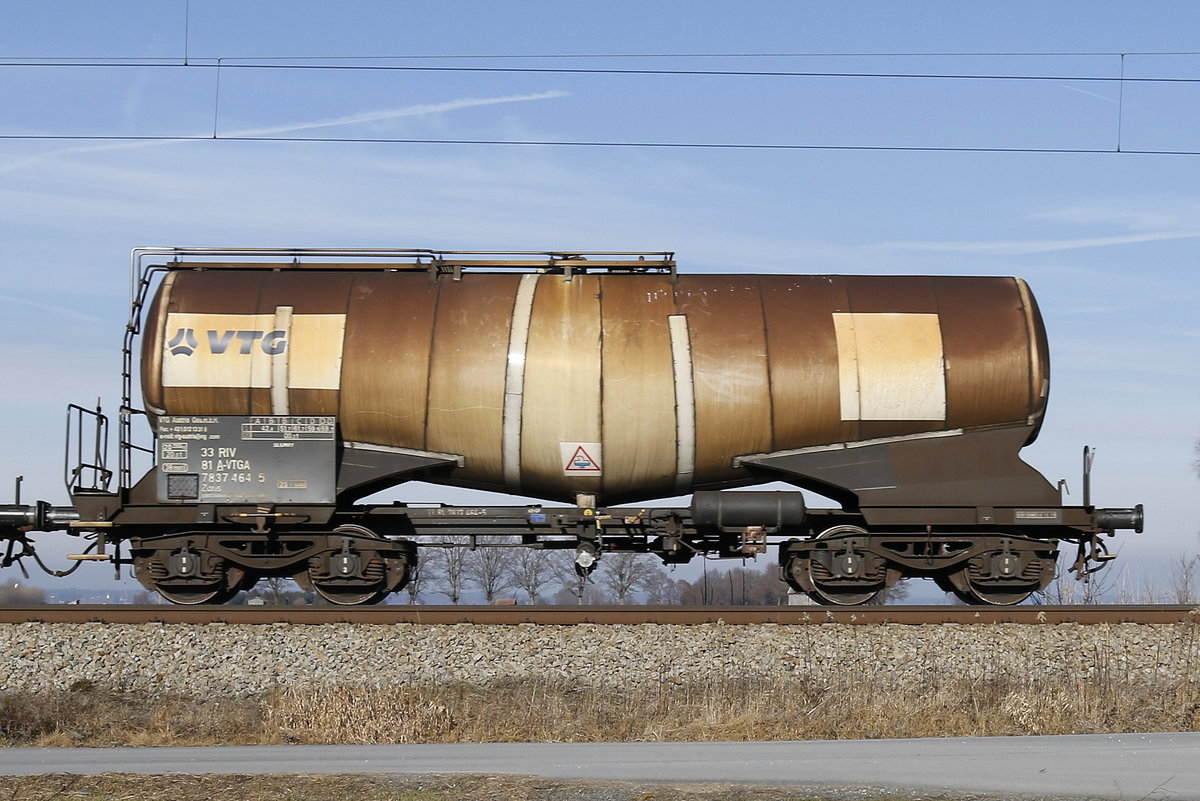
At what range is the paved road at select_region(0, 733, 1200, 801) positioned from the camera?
7730mm

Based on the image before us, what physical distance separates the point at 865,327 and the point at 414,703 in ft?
26.7

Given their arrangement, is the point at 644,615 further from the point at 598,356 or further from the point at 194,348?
the point at 194,348

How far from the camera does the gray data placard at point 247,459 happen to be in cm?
1471

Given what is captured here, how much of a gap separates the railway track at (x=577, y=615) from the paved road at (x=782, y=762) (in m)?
4.43

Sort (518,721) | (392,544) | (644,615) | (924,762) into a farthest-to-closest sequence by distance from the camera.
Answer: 1. (392,544)
2. (644,615)
3. (518,721)
4. (924,762)

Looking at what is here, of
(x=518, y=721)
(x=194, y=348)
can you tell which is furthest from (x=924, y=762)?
(x=194, y=348)

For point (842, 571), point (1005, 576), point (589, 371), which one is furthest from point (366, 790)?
point (1005, 576)

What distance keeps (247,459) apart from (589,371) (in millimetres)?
4630

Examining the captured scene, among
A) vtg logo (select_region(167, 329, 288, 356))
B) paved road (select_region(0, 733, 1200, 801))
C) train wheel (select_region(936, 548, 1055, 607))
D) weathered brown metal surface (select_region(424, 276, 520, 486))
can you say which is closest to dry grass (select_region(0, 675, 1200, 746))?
paved road (select_region(0, 733, 1200, 801))

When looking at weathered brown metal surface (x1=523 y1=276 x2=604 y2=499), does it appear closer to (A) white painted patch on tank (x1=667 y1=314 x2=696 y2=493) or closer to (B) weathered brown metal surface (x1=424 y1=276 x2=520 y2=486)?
(B) weathered brown metal surface (x1=424 y1=276 x2=520 y2=486)

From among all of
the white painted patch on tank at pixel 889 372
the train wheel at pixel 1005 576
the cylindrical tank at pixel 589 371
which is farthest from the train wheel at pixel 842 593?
the white painted patch on tank at pixel 889 372

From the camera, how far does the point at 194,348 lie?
15016 mm

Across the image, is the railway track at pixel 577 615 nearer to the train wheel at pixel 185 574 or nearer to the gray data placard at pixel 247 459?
the train wheel at pixel 185 574

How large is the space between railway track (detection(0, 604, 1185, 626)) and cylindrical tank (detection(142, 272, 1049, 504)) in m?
2.09
